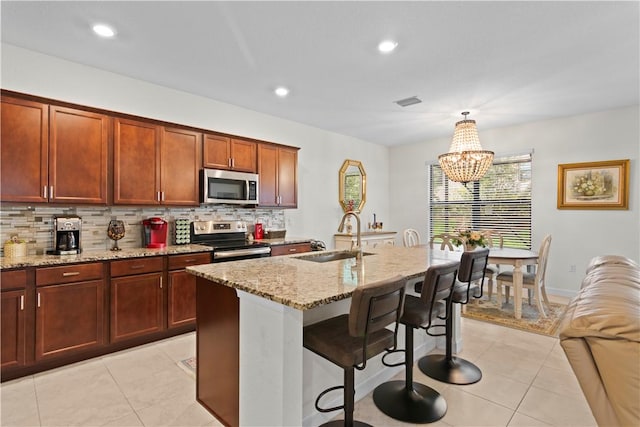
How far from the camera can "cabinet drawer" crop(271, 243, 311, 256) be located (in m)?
4.14

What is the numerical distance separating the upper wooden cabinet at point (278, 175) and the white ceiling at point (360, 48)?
2.16ft

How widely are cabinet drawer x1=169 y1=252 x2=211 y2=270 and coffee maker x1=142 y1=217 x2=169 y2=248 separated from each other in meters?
0.36

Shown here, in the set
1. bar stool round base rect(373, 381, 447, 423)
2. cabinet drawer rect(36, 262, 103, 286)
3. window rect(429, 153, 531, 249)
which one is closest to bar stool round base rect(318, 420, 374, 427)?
bar stool round base rect(373, 381, 447, 423)

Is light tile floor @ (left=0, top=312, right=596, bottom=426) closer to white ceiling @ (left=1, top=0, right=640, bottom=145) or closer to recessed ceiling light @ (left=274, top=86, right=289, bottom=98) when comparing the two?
white ceiling @ (left=1, top=0, right=640, bottom=145)

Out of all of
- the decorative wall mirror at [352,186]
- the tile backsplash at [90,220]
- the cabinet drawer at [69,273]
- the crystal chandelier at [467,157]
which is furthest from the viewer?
the decorative wall mirror at [352,186]

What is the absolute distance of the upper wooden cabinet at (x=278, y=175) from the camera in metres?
4.39

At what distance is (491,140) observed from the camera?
5.52 m

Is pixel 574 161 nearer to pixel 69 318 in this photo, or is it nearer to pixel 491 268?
pixel 491 268

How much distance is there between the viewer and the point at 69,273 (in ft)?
8.77

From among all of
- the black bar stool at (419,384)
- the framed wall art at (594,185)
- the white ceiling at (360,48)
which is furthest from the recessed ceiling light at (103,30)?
the framed wall art at (594,185)

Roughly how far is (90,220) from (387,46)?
3303mm

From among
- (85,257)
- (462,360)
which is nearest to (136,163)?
(85,257)

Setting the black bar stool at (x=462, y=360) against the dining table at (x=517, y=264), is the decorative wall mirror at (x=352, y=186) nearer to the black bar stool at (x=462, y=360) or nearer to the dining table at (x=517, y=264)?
the dining table at (x=517, y=264)

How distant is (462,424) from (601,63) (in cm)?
351
